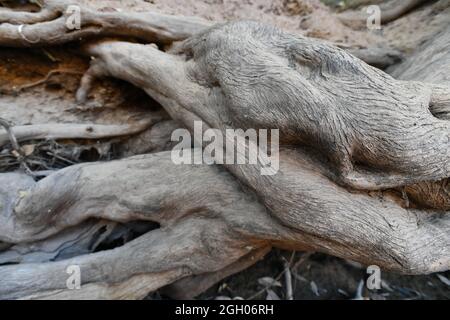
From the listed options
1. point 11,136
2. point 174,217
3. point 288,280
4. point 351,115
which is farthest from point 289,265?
point 11,136

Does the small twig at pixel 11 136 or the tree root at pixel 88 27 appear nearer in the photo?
the small twig at pixel 11 136

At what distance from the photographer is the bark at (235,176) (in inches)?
46.4

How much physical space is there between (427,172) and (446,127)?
7.1 inches

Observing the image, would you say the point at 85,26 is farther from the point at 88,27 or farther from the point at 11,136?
the point at 11,136

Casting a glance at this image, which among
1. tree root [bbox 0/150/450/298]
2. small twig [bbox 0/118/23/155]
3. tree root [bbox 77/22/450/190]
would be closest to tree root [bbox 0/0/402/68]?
small twig [bbox 0/118/23/155]

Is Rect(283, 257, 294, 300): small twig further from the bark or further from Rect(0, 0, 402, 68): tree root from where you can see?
Rect(0, 0, 402, 68): tree root

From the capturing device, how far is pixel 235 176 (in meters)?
1.43

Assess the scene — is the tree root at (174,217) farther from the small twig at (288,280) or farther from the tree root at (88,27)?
the tree root at (88,27)

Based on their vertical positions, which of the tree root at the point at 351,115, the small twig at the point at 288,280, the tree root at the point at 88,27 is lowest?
the small twig at the point at 288,280

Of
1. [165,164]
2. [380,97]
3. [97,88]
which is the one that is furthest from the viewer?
[97,88]

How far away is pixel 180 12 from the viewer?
2393mm

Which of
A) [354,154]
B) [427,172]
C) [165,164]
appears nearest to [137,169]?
[165,164]

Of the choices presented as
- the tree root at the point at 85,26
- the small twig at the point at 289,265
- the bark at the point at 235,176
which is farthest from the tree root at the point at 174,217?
the tree root at the point at 85,26

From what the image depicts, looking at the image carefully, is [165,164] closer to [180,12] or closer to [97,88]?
[97,88]
